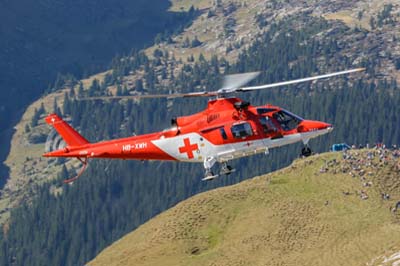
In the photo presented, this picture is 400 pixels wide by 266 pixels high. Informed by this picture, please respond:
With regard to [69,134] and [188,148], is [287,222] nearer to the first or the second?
[69,134]

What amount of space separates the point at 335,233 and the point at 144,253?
92.5 ft

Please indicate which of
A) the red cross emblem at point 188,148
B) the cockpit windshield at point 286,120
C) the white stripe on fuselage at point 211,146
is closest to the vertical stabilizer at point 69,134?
the white stripe on fuselage at point 211,146

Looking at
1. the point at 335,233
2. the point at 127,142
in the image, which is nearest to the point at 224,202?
the point at 335,233

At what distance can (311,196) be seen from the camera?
175m

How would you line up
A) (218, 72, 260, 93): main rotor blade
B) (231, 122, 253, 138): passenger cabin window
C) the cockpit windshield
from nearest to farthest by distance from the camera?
(218, 72, 260, 93): main rotor blade
(231, 122, 253, 138): passenger cabin window
the cockpit windshield

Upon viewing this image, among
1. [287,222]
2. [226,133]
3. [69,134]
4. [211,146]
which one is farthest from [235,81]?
[287,222]

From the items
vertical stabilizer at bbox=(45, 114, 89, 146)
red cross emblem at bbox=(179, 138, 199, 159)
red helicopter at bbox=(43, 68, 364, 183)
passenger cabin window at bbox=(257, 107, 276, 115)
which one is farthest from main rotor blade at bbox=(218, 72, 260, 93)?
vertical stabilizer at bbox=(45, 114, 89, 146)

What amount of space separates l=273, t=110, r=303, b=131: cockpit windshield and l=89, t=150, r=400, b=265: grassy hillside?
227 ft

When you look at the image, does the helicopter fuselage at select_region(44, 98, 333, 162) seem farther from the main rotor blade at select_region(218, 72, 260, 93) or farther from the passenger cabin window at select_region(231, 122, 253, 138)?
the main rotor blade at select_region(218, 72, 260, 93)

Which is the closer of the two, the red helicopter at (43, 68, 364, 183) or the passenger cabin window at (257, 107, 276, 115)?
the red helicopter at (43, 68, 364, 183)

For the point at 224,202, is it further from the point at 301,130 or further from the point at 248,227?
the point at 301,130

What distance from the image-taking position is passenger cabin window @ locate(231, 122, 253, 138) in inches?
3110

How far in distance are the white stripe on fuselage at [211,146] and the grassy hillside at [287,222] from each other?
69432 millimetres

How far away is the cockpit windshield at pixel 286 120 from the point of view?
80.1 meters
